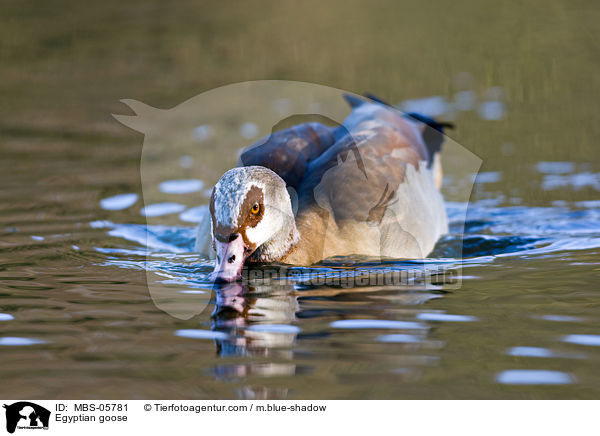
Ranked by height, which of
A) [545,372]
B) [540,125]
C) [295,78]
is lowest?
[545,372]

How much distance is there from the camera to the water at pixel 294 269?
4992mm

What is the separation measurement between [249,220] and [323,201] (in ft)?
3.54

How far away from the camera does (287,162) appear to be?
7.74m

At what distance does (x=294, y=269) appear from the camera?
7102 mm

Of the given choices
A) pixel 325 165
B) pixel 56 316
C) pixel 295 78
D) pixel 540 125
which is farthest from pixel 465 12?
pixel 56 316

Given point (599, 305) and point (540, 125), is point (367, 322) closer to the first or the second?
point (599, 305)

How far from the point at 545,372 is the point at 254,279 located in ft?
8.86

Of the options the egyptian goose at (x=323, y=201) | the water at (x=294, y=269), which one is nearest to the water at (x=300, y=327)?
the water at (x=294, y=269)

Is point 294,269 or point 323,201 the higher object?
point 323,201
